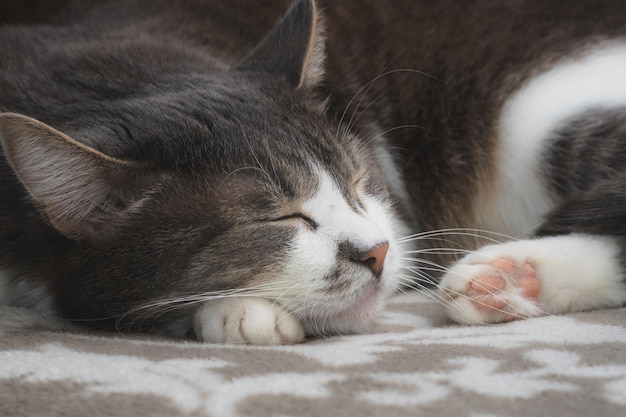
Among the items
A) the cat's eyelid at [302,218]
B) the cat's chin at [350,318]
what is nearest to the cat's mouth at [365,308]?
the cat's chin at [350,318]

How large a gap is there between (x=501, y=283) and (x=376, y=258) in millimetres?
262

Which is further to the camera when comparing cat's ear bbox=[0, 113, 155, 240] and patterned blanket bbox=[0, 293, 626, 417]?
cat's ear bbox=[0, 113, 155, 240]

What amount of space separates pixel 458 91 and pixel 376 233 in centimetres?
72

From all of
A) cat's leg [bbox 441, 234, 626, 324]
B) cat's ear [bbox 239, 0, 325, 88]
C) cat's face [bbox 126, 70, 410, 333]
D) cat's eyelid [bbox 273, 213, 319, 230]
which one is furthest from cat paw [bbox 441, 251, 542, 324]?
cat's ear [bbox 239, 0, 325, 88]

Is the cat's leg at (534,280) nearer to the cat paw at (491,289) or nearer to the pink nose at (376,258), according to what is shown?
the cat paw at (491,289)

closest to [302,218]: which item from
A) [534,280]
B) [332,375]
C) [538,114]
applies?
[332,375]

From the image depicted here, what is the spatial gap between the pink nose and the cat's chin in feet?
0.13

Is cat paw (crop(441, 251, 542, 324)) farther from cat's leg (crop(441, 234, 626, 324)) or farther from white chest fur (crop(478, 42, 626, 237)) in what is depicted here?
white chest fur (crop(478, 42, 626, 237))

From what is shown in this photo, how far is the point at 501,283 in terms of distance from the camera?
136cm

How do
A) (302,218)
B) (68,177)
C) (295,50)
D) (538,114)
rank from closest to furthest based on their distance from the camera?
1. (68,177)
2. (302,218)
3. (295,50)
4. (538,114)

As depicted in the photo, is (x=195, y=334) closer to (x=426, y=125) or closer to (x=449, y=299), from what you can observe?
(x=449, y=299)

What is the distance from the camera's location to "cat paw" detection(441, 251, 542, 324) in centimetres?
133

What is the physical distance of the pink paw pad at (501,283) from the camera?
133 cm

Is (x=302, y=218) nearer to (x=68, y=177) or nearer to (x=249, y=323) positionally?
(x=249, y=323)
